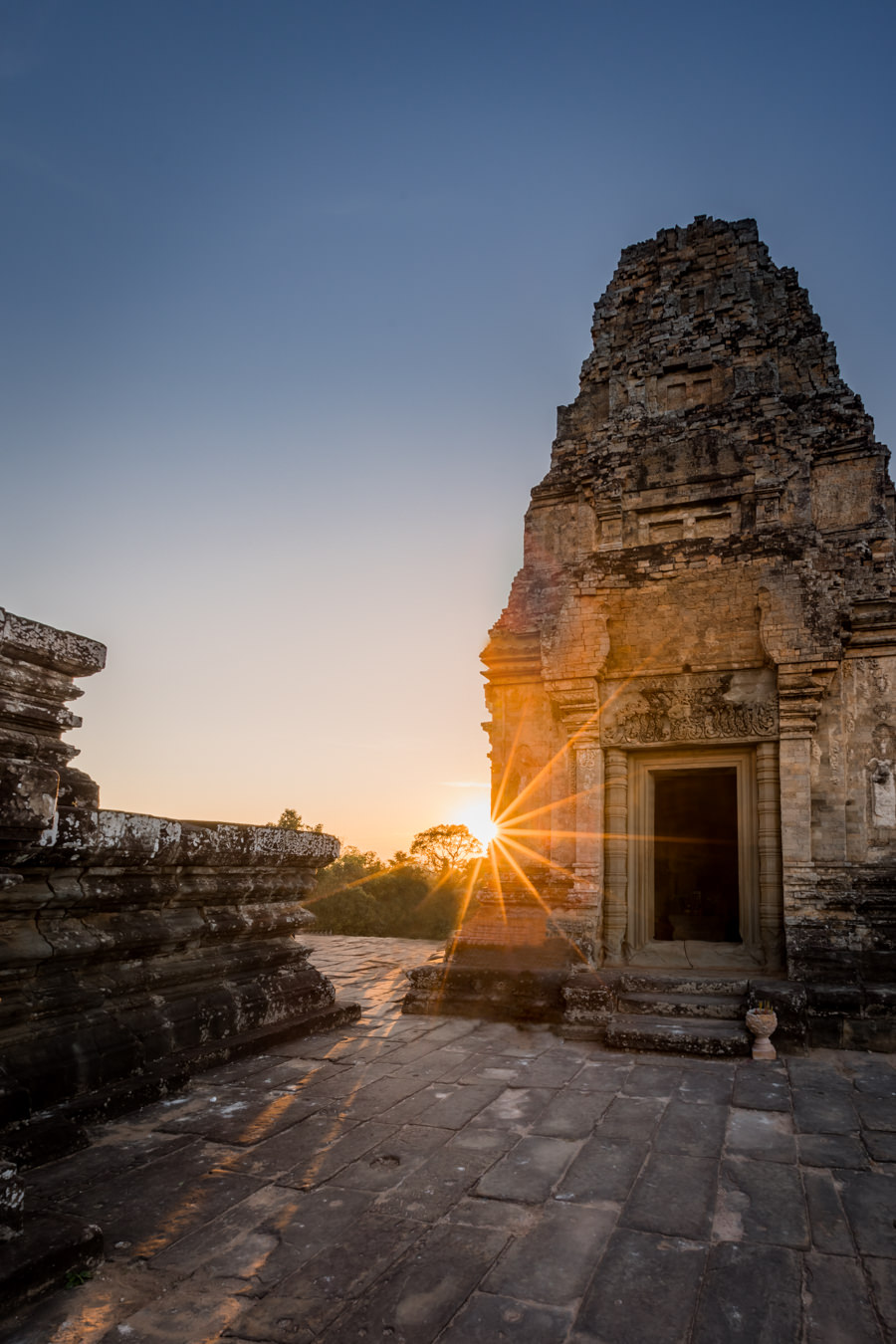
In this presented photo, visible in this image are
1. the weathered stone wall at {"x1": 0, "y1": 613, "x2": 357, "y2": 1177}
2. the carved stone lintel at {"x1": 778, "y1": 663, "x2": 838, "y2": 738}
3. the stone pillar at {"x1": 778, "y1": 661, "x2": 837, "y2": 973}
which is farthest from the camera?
the carved stone lintel at {"x1": 778, "y1": 663, "x2": 838, "y2": 738}

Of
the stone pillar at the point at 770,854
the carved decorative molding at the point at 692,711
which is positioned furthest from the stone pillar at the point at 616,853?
the stone pillar at the point at 770,854

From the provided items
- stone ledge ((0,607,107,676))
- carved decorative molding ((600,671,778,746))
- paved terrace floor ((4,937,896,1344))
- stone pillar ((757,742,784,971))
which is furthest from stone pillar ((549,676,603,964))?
stone ledge ((0,607,107,676))

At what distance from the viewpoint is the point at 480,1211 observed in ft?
8.48

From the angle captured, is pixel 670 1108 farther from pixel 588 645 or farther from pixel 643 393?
pixel 643 393

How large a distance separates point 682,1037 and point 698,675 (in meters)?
3.65

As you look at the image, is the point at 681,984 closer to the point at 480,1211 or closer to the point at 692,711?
the point at 692,711

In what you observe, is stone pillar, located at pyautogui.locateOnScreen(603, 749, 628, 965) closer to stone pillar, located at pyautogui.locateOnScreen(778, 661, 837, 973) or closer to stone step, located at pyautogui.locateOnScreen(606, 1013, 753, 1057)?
stone pillar, located at pyautogui.locateOnScreen(778, 661, 837, 973)

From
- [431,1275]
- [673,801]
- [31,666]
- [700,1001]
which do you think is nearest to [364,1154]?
[431,1275]

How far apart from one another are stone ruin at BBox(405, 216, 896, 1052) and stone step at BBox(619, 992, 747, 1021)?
1.0 inches

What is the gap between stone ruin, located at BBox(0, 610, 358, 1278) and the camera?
2.51 meters

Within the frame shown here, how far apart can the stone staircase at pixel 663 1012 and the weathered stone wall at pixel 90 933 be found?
2354 mm

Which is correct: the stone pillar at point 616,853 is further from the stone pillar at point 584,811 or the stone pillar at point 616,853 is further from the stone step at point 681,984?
the stone step at point 681,984

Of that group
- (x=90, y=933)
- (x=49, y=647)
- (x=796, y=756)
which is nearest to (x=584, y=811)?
(x=796, y=756)

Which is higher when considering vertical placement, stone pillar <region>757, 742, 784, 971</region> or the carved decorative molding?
the carved decorative molding
